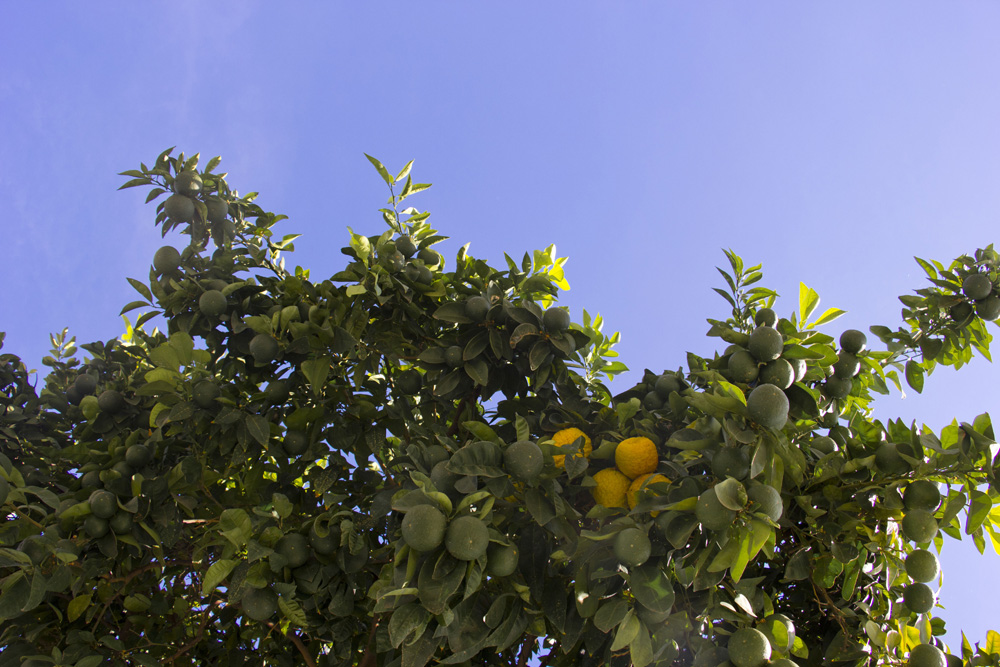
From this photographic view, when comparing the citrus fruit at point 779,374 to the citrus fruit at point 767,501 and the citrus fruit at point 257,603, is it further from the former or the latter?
the citrus fruit at point 257,603

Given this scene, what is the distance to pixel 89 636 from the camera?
2.62 metres

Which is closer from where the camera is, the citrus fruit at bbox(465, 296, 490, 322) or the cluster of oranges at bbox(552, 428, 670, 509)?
the cluster of oranges at bbox(552, 428, 670, 509)

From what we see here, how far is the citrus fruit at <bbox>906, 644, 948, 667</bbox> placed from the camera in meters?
1.95

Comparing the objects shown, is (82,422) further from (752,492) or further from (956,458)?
(956,458)

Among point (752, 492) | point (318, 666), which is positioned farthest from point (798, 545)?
point (318, 666)

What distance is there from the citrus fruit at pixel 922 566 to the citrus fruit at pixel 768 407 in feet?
3.03

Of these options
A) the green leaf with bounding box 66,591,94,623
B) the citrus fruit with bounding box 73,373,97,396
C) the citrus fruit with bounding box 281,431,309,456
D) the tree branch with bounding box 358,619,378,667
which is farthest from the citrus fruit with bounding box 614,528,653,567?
the citrus fruit with bounding box 73,373,97,396

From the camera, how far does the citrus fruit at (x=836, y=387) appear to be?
7.73ft

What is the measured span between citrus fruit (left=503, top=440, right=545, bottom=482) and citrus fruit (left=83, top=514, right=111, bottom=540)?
1.75 m

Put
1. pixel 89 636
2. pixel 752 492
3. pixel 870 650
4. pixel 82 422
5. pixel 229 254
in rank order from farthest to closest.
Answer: pixel 82 422
pixel 229 254
pixel 89 636
pixel 870 650
pixel 752 492

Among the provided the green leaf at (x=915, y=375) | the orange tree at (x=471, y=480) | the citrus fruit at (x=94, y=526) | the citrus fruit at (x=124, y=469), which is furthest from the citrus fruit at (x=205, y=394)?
the green leaf at (x=915, y=375)

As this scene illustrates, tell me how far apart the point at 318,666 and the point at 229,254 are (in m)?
1.94

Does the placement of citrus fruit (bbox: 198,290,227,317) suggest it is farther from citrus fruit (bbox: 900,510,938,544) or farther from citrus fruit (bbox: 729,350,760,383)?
citrus fruit (bbox: 900,510,938,544)

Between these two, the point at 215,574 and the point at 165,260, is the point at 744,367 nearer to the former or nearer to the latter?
the point at 215,574
